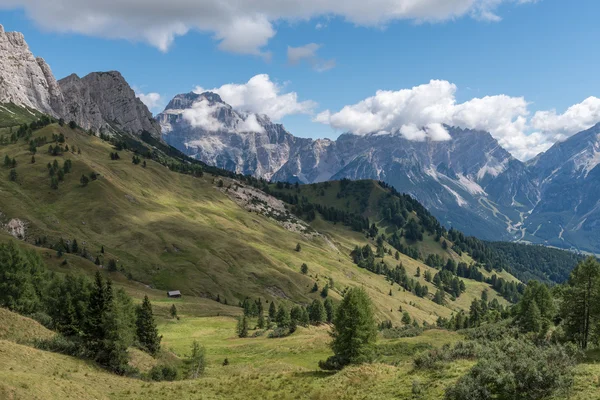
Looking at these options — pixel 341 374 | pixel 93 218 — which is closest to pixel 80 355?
pixel 341 374

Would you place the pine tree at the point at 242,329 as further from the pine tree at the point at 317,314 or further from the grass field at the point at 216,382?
the grass field at the point at 216,382

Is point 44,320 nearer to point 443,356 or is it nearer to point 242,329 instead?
point 242,329

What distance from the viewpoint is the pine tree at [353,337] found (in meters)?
52.2

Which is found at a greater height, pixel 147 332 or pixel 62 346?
pixel 62 346

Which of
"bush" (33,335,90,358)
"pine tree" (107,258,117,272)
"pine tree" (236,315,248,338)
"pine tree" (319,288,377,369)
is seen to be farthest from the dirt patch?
"pine tree" (319,288,377,369)

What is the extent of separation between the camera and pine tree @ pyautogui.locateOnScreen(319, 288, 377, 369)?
5225 centimetres

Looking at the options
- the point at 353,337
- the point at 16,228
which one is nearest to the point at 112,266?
the point at 16,228

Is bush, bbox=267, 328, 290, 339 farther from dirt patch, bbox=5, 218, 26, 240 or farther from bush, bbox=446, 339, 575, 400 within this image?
dirt patch, bbox=5, 218, 26, 240

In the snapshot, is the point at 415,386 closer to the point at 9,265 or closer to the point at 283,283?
the point at 9,265

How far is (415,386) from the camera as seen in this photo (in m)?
36.1

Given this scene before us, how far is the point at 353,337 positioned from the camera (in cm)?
5250

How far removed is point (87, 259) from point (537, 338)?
139 metres

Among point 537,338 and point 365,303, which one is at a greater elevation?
point 365,303

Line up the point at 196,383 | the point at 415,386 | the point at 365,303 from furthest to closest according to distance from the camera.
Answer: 1. the point at 365,303
2. the point at 196,383
3. the point at 415,386
